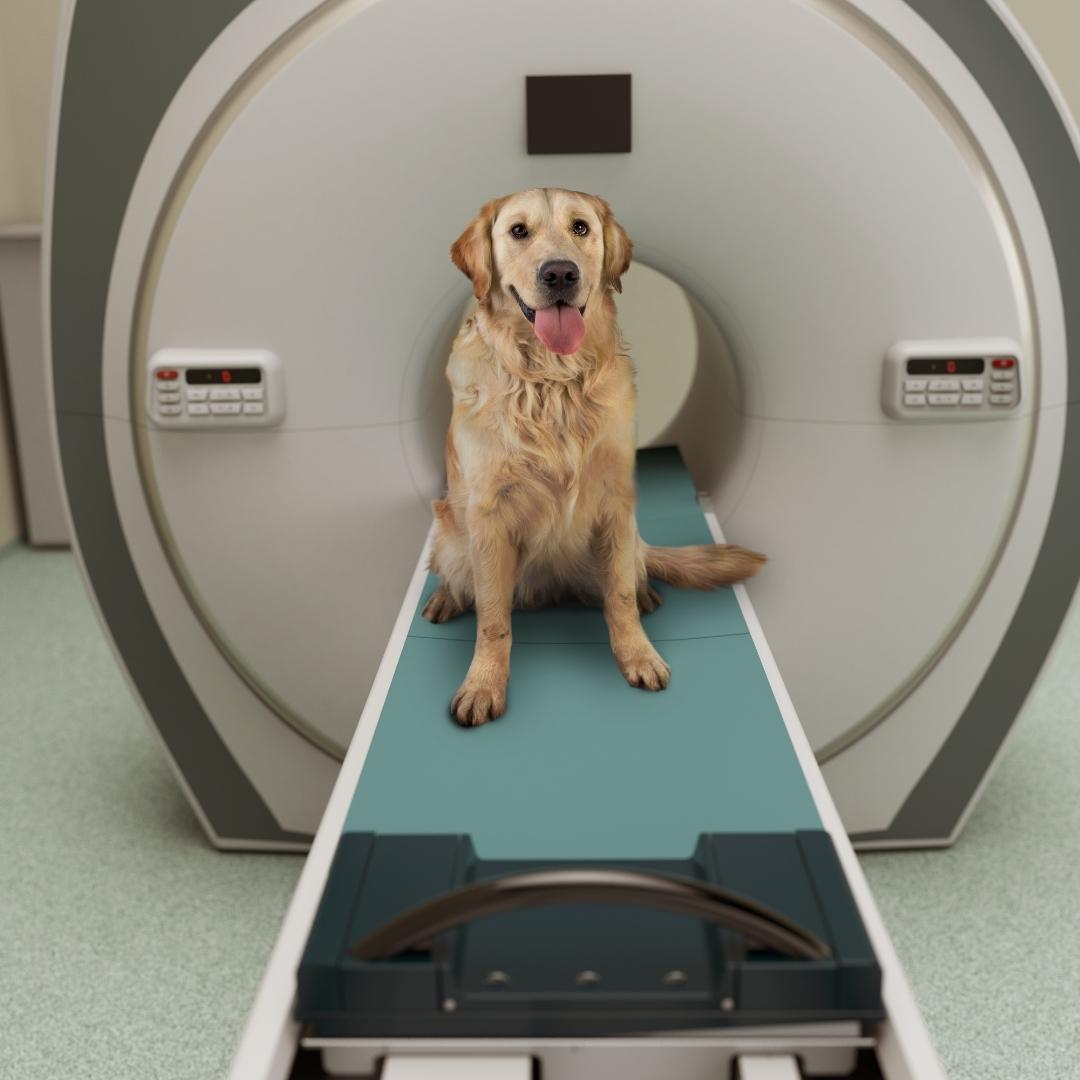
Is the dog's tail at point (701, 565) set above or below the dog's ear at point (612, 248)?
below

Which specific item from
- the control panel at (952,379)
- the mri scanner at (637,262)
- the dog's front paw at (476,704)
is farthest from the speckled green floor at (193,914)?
the dog's front paw at (476,704)

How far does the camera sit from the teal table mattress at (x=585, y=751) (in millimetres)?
1054

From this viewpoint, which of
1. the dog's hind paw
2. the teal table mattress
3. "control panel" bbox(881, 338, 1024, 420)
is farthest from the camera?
"control panel" bbox(881, 338, 1024, 420)

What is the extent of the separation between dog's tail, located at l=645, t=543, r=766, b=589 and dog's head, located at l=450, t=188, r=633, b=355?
0.43 meters

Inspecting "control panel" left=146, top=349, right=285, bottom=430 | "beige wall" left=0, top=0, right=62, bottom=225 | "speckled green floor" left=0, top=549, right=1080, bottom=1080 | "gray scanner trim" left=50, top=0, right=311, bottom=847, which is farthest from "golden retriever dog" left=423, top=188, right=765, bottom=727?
"beige wall" left=0, top=0, right=62, bottom=225

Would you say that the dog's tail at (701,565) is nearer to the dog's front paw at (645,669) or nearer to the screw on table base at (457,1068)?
the dog's front paw at (645,669)

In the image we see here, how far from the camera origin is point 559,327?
1.24m

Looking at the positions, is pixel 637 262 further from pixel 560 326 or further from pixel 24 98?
pixel 24 98

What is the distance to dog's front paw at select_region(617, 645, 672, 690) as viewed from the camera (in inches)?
52.4

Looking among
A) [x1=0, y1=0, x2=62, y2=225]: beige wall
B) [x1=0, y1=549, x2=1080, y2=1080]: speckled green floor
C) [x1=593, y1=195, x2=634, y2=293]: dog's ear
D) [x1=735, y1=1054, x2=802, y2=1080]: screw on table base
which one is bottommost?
[x1=0, y1=549, x2=1080, y2=1080]: speckled green floor

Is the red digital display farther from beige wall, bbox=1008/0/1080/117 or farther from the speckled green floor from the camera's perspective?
beige wall, bbox=1008/0/1080/117

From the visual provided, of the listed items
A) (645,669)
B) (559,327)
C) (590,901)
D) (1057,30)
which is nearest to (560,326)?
(559,327)

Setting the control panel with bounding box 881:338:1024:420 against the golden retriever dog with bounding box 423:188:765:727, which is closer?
the golden retriever dog with bounding box 423:188:765:727

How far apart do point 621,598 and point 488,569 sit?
Result: 17 centimetres
